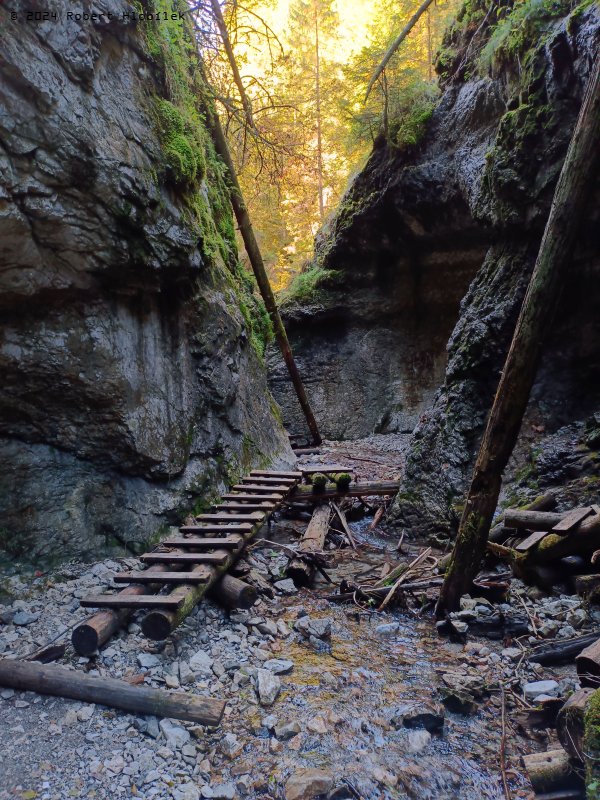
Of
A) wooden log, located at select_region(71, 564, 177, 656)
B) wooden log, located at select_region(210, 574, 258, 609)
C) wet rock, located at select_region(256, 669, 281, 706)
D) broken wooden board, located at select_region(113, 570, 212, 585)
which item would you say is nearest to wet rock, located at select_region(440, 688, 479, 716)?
wet rock, located at select_region(256, 669, 281, 706)

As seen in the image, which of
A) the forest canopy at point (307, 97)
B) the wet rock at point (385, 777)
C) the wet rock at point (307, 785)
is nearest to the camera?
the wet rock at point (307, 785)

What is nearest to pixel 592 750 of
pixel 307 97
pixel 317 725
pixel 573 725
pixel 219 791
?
pixel 573 725

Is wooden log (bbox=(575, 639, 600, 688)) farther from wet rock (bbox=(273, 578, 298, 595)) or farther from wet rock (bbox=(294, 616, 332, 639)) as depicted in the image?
wet rock (bbox=(273, 578, 298, 595))

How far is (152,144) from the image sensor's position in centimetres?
621

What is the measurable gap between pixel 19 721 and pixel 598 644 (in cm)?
357

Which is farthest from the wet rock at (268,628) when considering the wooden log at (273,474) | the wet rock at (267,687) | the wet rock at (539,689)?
the wooden log at (273,474)

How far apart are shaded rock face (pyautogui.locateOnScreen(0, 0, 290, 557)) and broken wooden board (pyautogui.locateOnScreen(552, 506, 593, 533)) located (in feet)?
14.2

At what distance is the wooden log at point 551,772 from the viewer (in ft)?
8.01

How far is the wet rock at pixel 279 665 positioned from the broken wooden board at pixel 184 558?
105cm

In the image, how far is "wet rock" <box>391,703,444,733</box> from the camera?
3.12m

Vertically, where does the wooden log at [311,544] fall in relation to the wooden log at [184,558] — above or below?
below

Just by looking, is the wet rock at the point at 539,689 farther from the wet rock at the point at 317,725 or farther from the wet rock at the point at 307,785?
the wet rock at the point at 307,785

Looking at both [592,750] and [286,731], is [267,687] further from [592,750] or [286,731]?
[592,750]

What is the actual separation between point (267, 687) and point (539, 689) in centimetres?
188
